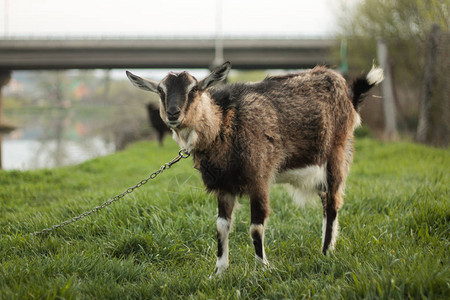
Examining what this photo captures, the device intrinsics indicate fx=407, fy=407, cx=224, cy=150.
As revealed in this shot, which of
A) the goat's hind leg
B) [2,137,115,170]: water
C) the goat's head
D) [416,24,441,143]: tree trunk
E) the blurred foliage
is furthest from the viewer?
[2,137,115,170]: water

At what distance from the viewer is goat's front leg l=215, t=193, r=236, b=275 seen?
3763mm

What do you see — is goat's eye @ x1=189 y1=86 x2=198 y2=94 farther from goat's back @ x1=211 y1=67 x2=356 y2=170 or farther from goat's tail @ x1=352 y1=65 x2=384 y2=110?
goat's tail @ x1=352 y1=65 x2=384 y2=110

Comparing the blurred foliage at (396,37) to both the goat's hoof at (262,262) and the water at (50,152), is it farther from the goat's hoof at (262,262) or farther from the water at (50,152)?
the water at (50,152)

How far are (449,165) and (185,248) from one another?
224 inches

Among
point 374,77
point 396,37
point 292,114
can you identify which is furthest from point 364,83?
point 396,37

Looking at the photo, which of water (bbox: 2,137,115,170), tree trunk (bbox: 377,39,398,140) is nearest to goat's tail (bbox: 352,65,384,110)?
tree trunk (bbox: 377,39,398,140)

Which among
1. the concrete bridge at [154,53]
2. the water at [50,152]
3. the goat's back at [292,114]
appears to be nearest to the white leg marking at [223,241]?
the goat's back at [292,114]

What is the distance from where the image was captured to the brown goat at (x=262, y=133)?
362cm

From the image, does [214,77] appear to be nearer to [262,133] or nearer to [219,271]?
[262,133]

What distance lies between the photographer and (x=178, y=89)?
3.46m

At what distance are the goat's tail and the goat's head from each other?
170 centimetres

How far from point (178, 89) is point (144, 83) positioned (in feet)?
1.60

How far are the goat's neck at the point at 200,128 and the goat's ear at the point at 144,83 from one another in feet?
1.44

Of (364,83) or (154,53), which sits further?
(154,53)
